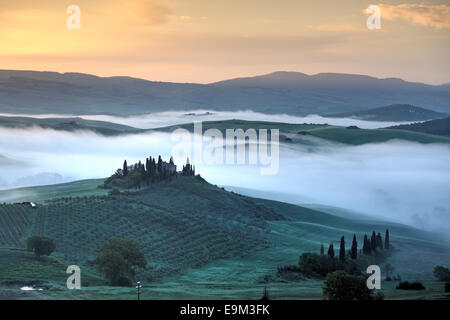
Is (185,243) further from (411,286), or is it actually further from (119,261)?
(411,286)

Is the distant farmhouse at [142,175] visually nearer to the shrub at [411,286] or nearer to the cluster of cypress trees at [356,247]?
the cluster of cypress trees at [356,247]

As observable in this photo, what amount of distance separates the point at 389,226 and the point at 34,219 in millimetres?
96120

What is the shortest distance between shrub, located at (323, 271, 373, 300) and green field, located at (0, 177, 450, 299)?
3.18 meters

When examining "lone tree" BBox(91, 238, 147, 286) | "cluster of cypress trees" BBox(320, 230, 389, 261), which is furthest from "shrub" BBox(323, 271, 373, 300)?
"cluster of cypress trees" BBox(320, 230, 389, 261)

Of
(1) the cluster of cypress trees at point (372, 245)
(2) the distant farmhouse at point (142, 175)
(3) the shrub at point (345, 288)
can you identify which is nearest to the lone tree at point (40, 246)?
(3) the shrub at point (345, 288)

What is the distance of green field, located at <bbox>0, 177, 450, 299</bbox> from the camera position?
238 ft

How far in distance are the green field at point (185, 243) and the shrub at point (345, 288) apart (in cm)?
318

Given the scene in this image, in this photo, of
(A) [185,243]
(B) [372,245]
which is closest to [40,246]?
(A) [185,243]

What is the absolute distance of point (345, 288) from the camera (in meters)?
61.2

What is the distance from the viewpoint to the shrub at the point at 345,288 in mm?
60812
